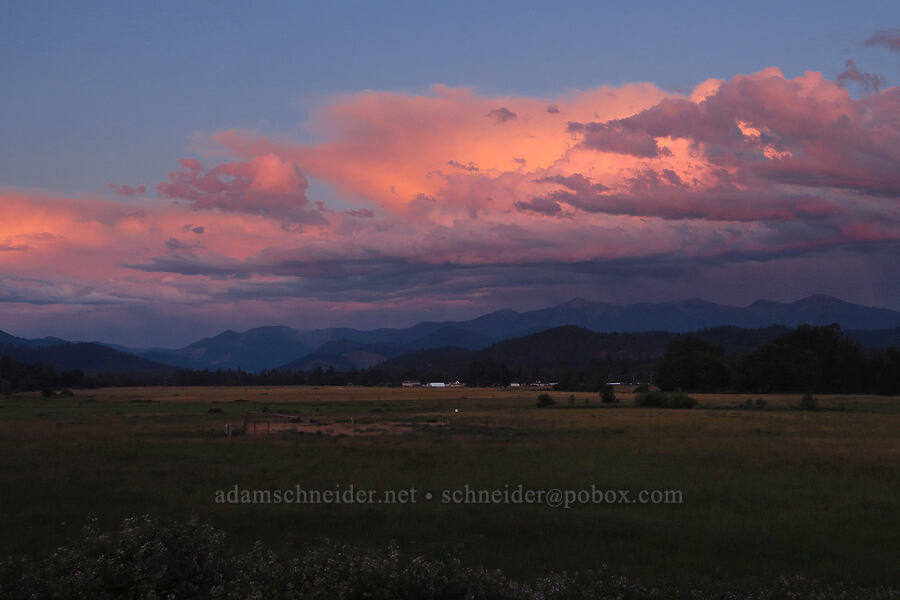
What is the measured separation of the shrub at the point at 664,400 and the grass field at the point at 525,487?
37.2 metres

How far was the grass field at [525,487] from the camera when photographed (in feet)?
51.5

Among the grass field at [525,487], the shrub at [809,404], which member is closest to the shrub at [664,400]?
the shrub at [809,404]

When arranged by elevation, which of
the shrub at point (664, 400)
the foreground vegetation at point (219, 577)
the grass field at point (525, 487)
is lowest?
the shrub at point (664, 400)

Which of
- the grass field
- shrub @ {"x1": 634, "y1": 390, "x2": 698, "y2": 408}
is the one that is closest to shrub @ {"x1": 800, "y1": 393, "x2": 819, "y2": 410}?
shrub @ {"x1": 634, "y1": 390, "x2": 698, "y2": 408}

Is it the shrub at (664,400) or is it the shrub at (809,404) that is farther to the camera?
the shrub at (664,400)

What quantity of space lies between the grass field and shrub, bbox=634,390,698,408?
37.2 m

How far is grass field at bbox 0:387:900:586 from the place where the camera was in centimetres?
1571

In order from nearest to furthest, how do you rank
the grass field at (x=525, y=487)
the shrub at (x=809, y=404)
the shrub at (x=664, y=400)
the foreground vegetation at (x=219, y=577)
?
→ the foreground vegetation at (x=219, y=577) < the grass field at (x=525, y=487) < the shrub at (x=809, y=404) < the shrub at (x=664, y=400)

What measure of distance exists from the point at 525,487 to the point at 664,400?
64.6 metres

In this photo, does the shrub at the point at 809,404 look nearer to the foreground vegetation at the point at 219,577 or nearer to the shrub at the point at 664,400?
the shrub at the point at 664,400

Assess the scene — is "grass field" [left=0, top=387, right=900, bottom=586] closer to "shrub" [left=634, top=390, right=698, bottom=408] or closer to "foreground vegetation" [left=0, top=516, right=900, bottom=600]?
"foreground vegetation" [left=0, top=516, right=900, bottom=600]

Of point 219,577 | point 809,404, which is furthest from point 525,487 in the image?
point 809,404

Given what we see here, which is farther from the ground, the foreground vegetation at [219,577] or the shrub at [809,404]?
the foreground vegetation at [219,577]

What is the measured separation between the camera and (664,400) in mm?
83750
